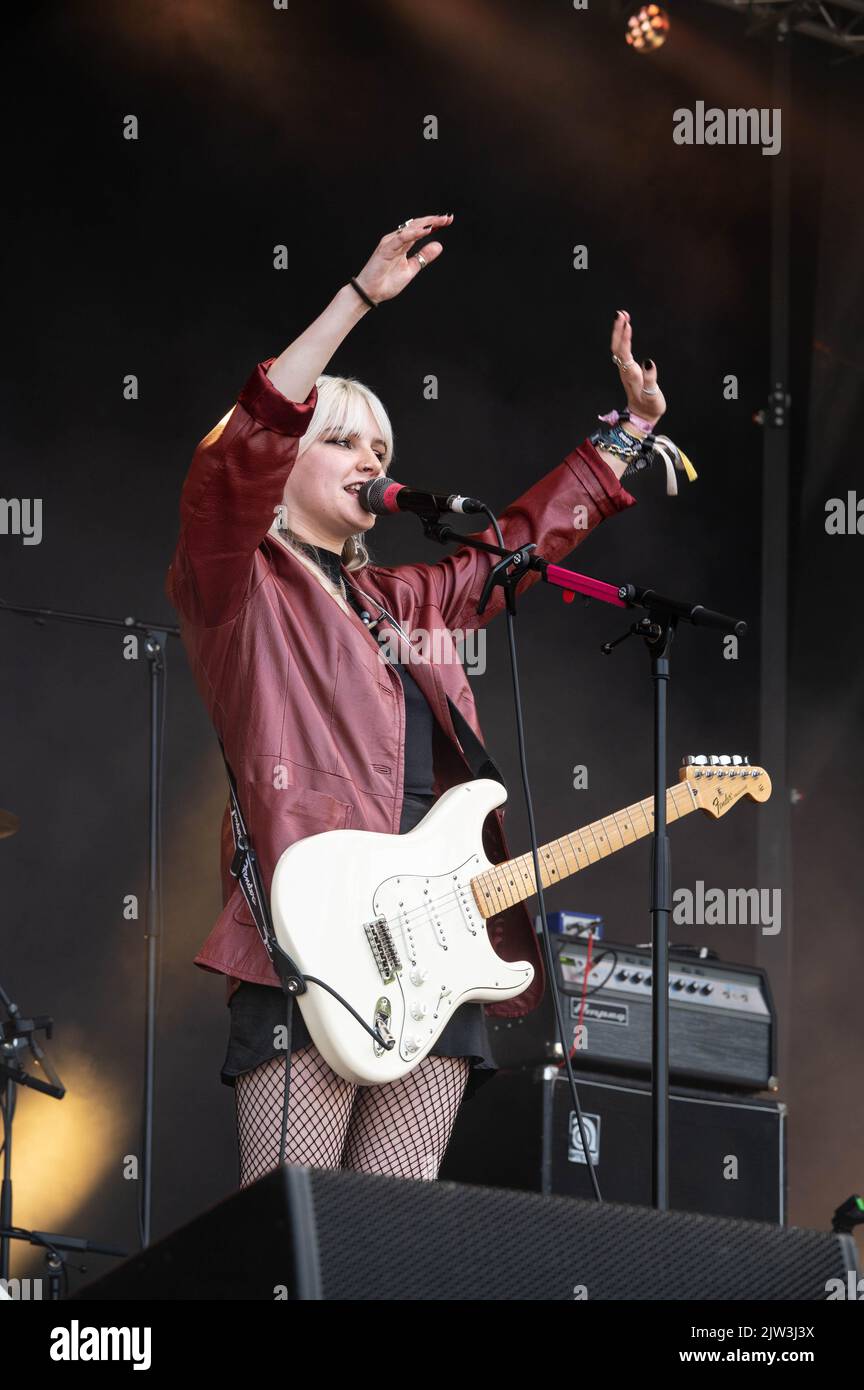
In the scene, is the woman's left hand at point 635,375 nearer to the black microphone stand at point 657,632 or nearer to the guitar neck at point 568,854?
the black microphone stand at point 657,632

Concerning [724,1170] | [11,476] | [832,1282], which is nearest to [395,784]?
[832,1282]

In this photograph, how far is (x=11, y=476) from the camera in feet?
13.9

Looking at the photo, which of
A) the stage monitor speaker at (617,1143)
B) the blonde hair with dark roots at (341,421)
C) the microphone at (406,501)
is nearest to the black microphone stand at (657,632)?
the microphone at (406,501)

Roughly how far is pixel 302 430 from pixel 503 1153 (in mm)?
1783

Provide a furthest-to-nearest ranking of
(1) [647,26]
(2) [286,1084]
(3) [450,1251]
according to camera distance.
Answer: (1) [647,26]
(2) [286,1084]
(3) [450,1251]

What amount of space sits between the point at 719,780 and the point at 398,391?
233 cm

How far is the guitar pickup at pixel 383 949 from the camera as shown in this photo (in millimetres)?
2082

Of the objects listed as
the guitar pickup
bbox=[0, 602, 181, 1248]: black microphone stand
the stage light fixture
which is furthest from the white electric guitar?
the stage light fixture

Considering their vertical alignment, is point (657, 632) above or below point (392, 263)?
below

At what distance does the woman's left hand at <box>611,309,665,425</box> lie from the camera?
2557 millimetres

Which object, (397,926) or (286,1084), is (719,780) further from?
(286,1084)

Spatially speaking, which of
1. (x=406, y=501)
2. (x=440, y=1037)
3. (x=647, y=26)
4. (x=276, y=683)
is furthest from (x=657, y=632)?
(x=647, y=26)

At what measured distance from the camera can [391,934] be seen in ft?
6.93
